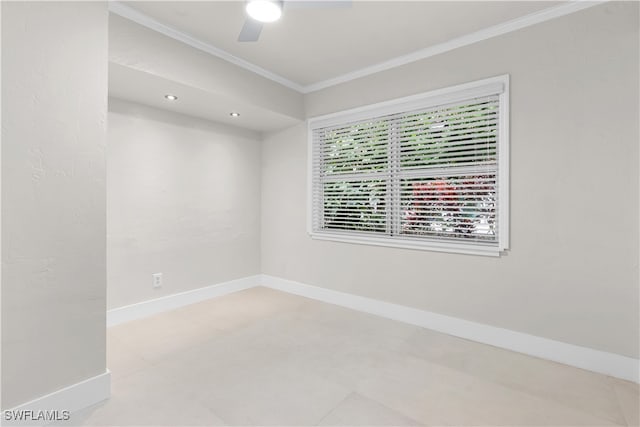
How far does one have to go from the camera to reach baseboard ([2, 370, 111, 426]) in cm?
156

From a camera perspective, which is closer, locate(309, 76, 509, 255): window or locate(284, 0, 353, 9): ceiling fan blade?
locate(284, 0, 353, 9): ceiling fan blade

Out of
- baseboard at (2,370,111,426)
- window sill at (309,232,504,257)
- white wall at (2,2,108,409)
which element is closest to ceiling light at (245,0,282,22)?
→ white wall at (2,2,108,409)

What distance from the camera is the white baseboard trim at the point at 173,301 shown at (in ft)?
9.84

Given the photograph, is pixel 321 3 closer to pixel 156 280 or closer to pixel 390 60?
pixel 390 60

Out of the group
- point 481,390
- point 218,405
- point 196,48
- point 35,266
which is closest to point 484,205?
point 481,390

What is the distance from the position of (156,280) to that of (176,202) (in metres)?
0.83

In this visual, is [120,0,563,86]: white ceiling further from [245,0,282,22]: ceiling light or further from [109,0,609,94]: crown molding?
[245,0,282,22]: ceiling light

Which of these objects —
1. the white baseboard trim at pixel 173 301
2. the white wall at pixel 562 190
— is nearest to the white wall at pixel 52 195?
the white baseboard trim at pixel 173 301

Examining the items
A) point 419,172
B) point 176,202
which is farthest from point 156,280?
point 419,172

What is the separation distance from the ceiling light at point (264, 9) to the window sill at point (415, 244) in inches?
83.9

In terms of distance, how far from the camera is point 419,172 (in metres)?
2.98

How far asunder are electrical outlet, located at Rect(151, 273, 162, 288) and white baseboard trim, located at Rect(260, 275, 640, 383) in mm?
1638

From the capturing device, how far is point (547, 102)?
2342 mm

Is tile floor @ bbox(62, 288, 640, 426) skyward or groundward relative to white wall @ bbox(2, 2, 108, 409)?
groundward
